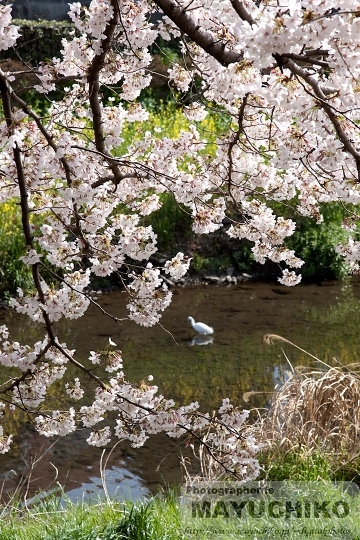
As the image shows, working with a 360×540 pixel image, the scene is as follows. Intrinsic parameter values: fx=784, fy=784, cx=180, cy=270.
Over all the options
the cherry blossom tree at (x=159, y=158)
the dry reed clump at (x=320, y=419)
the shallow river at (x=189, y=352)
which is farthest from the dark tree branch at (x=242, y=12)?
the shallow river at (x=189, y=352)

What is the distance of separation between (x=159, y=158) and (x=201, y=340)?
3759 millimetres

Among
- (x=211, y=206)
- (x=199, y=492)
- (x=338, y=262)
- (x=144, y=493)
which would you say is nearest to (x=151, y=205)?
(x=211, y=206)

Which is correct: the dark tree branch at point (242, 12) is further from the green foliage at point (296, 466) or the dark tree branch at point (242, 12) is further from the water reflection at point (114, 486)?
the water reflection at point (114, 486)

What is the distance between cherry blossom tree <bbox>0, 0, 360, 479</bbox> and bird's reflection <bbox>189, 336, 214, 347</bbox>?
338cm

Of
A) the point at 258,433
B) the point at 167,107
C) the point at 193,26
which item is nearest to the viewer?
the point at 193,26

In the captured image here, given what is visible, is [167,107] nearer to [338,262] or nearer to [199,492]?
[338,262]

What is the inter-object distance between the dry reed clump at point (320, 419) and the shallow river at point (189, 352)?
258mm

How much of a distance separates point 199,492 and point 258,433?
63cm

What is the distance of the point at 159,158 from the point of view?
12.4 feet

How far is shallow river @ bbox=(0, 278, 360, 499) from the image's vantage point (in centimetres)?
498

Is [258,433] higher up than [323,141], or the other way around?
[323,141]

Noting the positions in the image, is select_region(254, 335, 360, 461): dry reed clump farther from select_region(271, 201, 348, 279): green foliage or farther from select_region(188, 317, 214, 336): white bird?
select_region(271, 201, 348, 279): green foliage

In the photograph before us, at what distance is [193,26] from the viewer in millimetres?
2502

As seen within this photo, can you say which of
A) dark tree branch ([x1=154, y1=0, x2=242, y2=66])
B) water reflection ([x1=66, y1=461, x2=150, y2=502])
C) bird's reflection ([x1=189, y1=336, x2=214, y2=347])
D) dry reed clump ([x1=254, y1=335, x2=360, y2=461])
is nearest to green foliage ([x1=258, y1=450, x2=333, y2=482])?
dry reed clump ([x1=254, y1=335, x2=360, y2=461])
